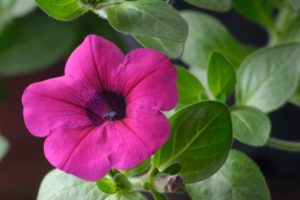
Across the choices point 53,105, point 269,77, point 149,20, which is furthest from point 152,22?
point 269,77

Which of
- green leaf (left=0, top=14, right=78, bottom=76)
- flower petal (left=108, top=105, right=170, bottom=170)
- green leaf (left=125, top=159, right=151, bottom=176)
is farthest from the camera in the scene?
green leaf (left=0, top=14, right=78, bottom=76)

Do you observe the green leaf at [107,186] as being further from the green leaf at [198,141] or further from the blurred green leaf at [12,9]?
the blurred green leaf at [12,9]

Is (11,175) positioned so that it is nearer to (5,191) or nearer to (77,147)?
(5,191)

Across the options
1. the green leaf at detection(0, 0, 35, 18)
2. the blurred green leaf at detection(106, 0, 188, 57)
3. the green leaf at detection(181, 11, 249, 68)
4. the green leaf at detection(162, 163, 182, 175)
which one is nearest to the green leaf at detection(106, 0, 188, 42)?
the blurred green leaf at detection(106, 0, 188, 57)

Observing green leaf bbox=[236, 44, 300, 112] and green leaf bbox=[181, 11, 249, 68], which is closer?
green leaf bbox=[236, 44, 300, 112]

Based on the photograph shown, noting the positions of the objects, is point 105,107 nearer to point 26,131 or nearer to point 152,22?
point 152,22

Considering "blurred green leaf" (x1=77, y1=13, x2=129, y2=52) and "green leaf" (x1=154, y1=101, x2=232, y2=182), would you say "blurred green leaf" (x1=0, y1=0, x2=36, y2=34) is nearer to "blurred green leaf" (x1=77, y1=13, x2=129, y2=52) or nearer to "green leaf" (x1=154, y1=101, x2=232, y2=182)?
"blurred green leaf" (x1=77, y1=13, x2=129, y2=52)

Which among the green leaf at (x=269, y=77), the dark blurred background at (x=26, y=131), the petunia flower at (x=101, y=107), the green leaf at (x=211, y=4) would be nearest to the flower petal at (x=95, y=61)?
the petunia flower at (x=101, y=107)

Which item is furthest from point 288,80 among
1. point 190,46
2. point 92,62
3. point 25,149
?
point 25,149
